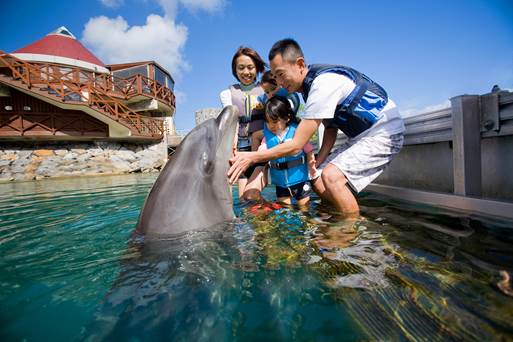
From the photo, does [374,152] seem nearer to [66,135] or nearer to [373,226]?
[373,226]

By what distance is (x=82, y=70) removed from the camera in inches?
771

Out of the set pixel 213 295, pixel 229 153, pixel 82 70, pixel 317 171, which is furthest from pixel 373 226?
pixel 82 70

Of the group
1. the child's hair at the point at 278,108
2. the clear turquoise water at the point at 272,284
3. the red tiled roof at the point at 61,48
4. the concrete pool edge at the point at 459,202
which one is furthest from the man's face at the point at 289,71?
the red tiled roof at the point at 61,48

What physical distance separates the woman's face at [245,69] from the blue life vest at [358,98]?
112cm

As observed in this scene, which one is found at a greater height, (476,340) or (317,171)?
(317,171)

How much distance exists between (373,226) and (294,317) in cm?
154

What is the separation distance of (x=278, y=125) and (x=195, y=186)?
5.14ft

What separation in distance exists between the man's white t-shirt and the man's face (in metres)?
0.28

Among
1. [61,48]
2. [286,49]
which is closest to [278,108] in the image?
[286,49]

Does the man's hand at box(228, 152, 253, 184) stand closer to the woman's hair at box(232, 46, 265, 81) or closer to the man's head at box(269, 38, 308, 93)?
the man's head at box(269, 38, 308, 93)

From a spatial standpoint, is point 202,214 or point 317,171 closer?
point 202,214

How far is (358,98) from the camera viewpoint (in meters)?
2.84

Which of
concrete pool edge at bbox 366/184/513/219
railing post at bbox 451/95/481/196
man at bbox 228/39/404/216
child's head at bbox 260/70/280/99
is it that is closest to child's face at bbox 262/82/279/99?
child's head at bbox 260/70/280/99

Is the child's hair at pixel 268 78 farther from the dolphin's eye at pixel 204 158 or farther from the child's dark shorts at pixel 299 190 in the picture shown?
the dolphin's eye at pixel 204 158
